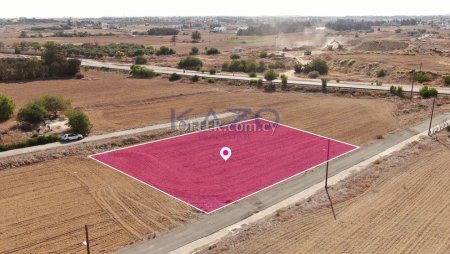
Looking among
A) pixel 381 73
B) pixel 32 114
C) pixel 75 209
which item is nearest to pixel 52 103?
pixel 32 114

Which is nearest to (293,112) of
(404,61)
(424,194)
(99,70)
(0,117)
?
(424,194)

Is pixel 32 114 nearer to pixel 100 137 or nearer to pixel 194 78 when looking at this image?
pixel 100 137

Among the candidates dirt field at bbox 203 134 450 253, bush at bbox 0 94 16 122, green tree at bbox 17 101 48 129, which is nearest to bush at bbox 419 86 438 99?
dirt field at bbox 203 134 450 253

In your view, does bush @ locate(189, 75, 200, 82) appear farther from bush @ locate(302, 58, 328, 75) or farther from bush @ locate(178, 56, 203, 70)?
bush @ locate(302, 58, 328, 75)

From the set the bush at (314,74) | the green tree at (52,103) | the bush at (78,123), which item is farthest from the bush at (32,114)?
the bush at (314,74)

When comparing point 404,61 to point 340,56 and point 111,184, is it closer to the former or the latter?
point 340,56

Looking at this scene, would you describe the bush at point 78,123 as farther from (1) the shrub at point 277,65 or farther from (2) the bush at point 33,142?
(1) the shrub at point 277,65
